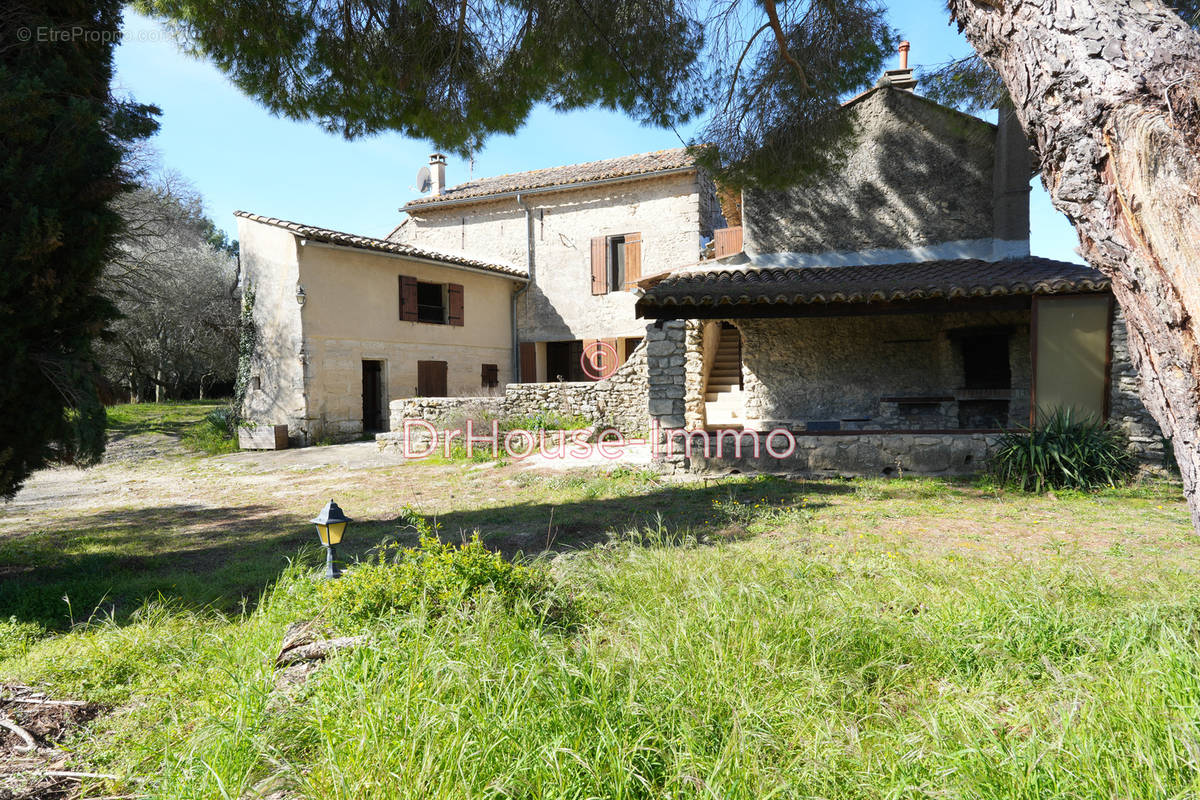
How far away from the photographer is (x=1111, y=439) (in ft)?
24.2

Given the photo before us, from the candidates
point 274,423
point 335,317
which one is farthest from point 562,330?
point 274,423

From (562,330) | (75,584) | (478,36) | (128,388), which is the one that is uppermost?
(478,36)

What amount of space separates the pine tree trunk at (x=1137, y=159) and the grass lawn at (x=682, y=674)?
2.97 ft

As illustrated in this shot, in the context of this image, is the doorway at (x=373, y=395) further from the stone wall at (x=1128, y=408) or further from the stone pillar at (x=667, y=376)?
the stone wall at (x=1128, y=408)

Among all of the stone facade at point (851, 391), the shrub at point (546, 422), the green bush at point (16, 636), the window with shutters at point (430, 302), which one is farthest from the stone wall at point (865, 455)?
the window with shutters at point (430, 302)

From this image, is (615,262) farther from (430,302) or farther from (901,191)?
(901,191)

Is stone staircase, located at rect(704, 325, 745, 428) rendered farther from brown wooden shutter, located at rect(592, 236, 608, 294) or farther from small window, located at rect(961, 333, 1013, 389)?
small window, located at rect(961, 333, 1013, 389)

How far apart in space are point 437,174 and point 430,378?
23.4ft

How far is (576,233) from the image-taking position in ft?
57.0

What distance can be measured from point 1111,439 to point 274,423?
14813 millimetres

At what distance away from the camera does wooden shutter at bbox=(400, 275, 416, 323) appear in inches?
612

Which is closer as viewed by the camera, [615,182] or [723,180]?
[723,180]

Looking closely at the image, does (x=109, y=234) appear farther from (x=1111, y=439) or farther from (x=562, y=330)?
(x=562, y=330)

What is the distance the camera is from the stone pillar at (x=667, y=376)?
862 cm
